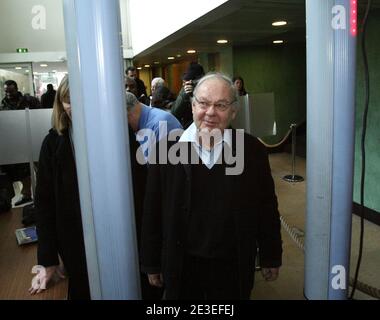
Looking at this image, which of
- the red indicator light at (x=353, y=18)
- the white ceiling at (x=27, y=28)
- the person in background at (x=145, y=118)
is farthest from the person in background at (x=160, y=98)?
the white ceiling at (x=27, y=28)

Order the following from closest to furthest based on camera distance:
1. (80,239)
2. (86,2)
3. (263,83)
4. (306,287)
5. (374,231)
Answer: (86,2) → (306,287) → (80,239) → (374,231) → (263,83)

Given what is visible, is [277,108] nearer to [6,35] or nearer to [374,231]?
[374,231]

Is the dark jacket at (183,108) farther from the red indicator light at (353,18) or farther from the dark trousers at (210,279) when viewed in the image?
the red indicator light at (353,18)

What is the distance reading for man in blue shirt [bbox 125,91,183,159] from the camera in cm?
212

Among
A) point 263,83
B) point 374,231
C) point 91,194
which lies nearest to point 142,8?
point 263,83

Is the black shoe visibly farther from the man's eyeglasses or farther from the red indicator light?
the red indicator light

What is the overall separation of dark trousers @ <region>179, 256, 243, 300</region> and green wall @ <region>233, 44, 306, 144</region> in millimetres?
6403

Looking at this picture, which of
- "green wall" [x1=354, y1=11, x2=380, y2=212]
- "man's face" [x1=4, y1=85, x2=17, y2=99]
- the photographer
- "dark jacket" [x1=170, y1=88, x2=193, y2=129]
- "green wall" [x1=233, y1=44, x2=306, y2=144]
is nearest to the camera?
the photographer

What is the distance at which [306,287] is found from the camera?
1318mm

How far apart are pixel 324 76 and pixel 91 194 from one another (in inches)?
30.8

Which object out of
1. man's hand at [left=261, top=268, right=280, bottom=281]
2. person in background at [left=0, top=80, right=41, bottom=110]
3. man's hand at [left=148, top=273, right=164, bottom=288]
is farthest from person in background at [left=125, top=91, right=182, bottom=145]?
person in background at [left=0, top=80, right=41, bottom=110]

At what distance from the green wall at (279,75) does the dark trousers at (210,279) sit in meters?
6.40

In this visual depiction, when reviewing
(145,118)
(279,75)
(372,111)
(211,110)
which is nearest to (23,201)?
(145,118)

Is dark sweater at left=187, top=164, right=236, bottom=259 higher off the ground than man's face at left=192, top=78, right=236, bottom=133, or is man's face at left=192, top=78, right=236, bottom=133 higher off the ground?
man's face at left=192, top=78, right=236, bottom=133
